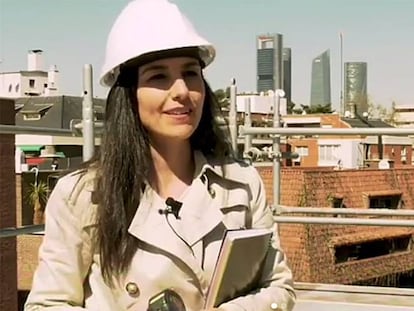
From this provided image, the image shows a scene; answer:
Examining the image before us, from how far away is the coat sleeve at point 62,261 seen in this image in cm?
154

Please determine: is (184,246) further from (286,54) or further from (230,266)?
(286,54)

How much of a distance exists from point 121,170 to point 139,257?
0.17 metres

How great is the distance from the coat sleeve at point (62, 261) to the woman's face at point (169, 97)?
0.21 metres

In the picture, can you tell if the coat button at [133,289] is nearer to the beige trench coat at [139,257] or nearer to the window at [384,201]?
the beige trench coat at [139,257]

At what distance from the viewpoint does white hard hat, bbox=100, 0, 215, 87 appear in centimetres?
156

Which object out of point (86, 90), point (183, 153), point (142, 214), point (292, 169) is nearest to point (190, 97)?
point (183, 153)

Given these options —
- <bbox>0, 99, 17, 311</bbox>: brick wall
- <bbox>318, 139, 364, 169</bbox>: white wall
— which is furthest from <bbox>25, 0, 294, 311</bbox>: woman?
<bbox>318, 139, 364, 169</bbox>: white wall

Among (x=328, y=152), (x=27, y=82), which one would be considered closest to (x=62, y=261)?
(x=328, y=152)

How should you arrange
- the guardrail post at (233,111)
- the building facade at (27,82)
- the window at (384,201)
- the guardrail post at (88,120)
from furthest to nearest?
the building facade at (27,82) → the window at (384,201) → the guardrail post at (233,111) → the guardrail post at (88,120)

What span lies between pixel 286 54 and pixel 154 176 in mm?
104978

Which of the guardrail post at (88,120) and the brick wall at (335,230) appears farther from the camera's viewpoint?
the brick wall at (335,230)

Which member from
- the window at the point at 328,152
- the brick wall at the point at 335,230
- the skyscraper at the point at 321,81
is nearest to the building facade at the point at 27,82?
the window at the point at 328,152

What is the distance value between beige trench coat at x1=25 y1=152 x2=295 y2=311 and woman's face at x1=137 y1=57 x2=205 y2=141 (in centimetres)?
13

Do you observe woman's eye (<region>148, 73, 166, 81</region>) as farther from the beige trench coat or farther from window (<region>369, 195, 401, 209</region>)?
window (<region>369, 195, 401, 209</region>)
